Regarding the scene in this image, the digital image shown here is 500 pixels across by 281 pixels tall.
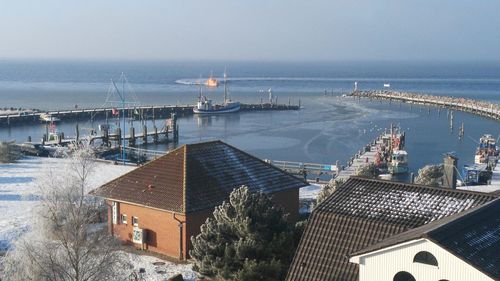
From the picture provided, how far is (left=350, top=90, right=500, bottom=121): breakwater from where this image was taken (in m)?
80.7

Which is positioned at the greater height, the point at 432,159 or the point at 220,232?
the point at 220,232

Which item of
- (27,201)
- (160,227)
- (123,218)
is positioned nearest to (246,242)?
(160,227)

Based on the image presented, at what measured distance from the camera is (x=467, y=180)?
124 feet

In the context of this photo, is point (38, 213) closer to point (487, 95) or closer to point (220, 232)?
point (220, 232)

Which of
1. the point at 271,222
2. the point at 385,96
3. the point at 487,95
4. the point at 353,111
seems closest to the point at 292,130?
the point at 353,111

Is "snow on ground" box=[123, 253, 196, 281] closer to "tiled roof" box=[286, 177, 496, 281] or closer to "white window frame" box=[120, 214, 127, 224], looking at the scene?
"white window frame" box=[120, 214, 127, 224]

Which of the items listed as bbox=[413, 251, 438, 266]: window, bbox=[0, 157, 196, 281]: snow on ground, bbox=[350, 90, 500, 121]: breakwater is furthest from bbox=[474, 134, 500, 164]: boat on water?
bbox=[413, 251, 438, 266]: window

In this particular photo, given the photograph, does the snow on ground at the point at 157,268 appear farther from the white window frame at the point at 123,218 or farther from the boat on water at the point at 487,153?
the boat on water at the point at 487,153

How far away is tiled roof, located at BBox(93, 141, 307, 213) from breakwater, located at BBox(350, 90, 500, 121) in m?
60.8

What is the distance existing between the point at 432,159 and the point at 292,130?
21759 mm

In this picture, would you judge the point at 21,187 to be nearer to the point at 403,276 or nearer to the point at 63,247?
the point at 63,247

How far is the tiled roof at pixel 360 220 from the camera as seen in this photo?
12453 millimetres

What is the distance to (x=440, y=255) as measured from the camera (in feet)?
32.9

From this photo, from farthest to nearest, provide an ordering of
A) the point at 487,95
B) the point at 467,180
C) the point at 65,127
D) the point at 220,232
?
the point at 487,95 < the point at 65,127 < the point at 467,180 < the point at 220,232
